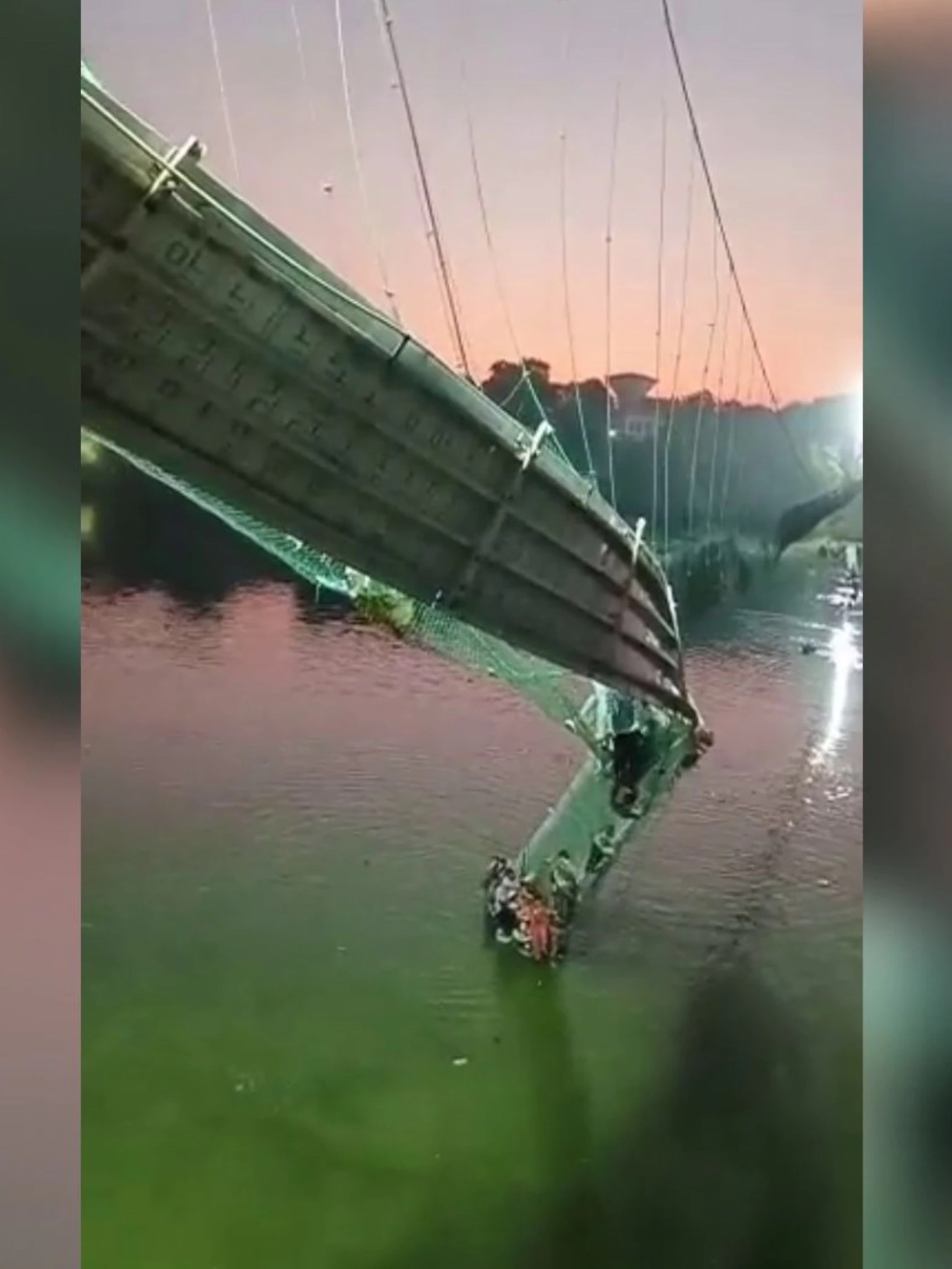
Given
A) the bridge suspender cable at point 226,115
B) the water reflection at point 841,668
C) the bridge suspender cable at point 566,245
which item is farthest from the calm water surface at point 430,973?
the bridge suspender cable at point 226,115

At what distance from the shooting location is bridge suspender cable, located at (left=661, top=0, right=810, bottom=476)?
1366mm

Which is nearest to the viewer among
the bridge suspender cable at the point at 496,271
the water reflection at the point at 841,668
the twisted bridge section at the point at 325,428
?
the twisted bridge section at the point at 325,428

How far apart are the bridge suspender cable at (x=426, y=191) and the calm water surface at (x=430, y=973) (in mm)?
301

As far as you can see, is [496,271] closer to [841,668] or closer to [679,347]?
[679,347]

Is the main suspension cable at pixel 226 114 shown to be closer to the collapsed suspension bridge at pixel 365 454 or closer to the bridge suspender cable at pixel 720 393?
the collapsed suspension bridge at pixel 365 454

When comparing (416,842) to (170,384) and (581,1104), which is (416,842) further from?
(170,384)

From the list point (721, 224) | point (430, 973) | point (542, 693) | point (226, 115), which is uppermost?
point (721, 224)

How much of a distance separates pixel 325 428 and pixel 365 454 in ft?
0.15

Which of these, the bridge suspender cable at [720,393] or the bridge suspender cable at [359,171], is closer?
the bridge suspender cable at [359,171]

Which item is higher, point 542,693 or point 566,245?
point 566,245

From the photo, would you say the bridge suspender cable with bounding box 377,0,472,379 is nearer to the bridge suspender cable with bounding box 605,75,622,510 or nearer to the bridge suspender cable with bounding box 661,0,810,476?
the bridge suspender cable with bounding box 605,75,622,510

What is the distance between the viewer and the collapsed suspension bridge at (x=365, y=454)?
1.20 metres

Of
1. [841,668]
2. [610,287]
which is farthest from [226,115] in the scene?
[841,668]

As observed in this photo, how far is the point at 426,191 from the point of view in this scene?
4.27ft
